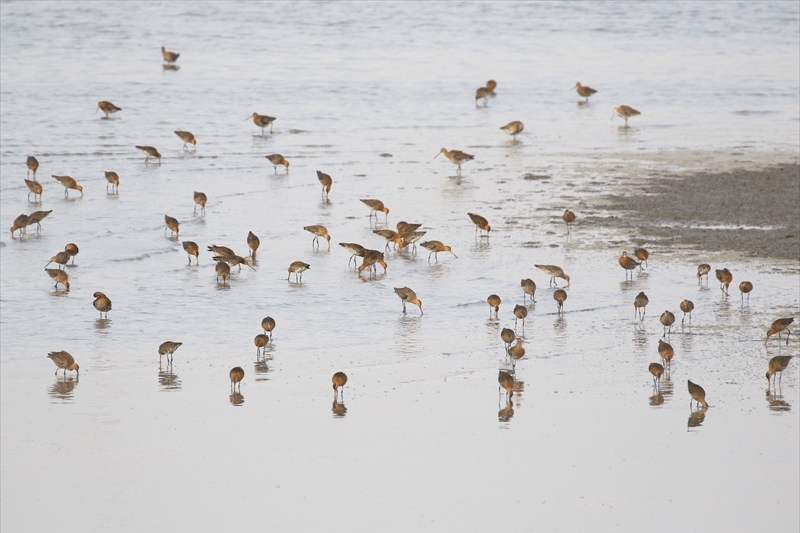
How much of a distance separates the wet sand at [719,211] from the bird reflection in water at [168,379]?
6.92 metres

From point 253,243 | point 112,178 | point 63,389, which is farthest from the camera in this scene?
point 112,178

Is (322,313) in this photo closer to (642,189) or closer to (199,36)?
(642,189)

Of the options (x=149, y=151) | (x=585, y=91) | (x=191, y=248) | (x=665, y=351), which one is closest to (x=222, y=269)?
(x=191, y=248)

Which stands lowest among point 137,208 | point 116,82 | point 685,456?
point 685,456

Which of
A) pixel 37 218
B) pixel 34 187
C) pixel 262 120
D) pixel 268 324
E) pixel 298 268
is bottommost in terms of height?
pixel 268 324

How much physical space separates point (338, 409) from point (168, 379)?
166cm

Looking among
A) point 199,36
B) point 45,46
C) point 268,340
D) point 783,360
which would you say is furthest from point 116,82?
point 783,360

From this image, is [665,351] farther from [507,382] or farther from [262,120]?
[262,120]

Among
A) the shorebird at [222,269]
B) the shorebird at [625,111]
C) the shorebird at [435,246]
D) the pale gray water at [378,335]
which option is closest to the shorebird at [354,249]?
the pale gray water at [378,335]

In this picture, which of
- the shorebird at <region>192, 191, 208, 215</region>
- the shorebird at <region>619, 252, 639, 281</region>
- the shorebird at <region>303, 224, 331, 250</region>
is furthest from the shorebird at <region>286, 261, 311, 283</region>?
the shorebird at <region>192, 191, 208, 215</region>

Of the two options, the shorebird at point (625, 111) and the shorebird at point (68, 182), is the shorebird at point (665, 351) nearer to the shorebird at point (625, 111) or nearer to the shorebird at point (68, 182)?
the shorebird at point (68, 182)

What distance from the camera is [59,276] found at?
13.4 metres

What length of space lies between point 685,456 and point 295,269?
6.09 metres

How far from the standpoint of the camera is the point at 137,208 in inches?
695
